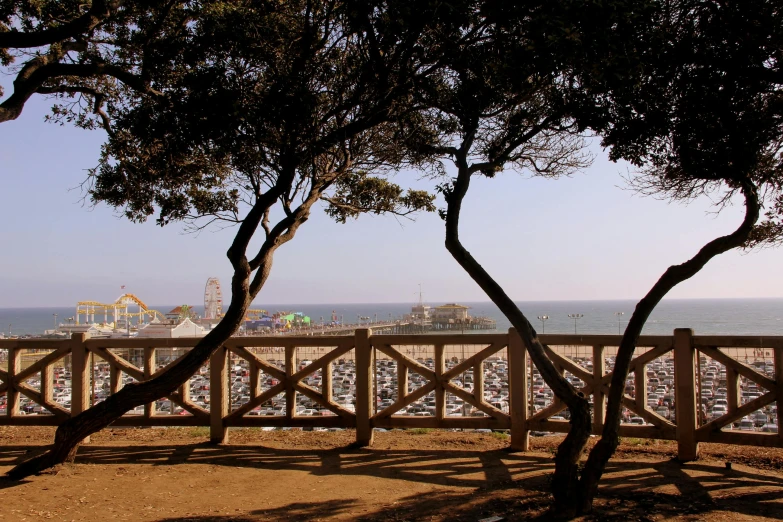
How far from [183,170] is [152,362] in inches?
101

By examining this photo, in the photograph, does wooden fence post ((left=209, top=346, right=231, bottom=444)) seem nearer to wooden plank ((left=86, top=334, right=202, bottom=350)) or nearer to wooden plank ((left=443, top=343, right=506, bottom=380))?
wooden plank ((left=86, top=334, right=202, bottom=350))

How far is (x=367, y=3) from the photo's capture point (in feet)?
19.2

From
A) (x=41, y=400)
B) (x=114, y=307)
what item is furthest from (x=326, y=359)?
(x=114, y=307)

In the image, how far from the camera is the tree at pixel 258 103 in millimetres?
6219

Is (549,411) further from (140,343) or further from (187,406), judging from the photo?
(140,343)

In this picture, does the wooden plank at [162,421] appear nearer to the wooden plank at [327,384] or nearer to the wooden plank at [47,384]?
the wooden plank at [47,384]

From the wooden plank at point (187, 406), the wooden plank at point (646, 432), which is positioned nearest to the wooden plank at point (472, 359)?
the wooden plank at point (646, 432)

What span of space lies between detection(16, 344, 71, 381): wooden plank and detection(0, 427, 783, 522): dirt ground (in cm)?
89

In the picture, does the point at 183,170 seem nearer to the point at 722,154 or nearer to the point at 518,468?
the point at 518,468

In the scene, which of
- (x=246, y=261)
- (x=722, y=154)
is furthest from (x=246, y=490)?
(x=722, y=154)

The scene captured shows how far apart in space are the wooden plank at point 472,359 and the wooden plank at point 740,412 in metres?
2.33

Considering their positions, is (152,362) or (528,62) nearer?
(528,62)

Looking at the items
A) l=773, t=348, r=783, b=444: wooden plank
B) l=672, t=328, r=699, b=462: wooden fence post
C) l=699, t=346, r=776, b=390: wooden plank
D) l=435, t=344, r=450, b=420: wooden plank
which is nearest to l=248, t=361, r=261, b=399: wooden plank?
l=435, t=344, r=450, b=420: wooden plank

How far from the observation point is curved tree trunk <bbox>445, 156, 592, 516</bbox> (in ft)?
15.6
